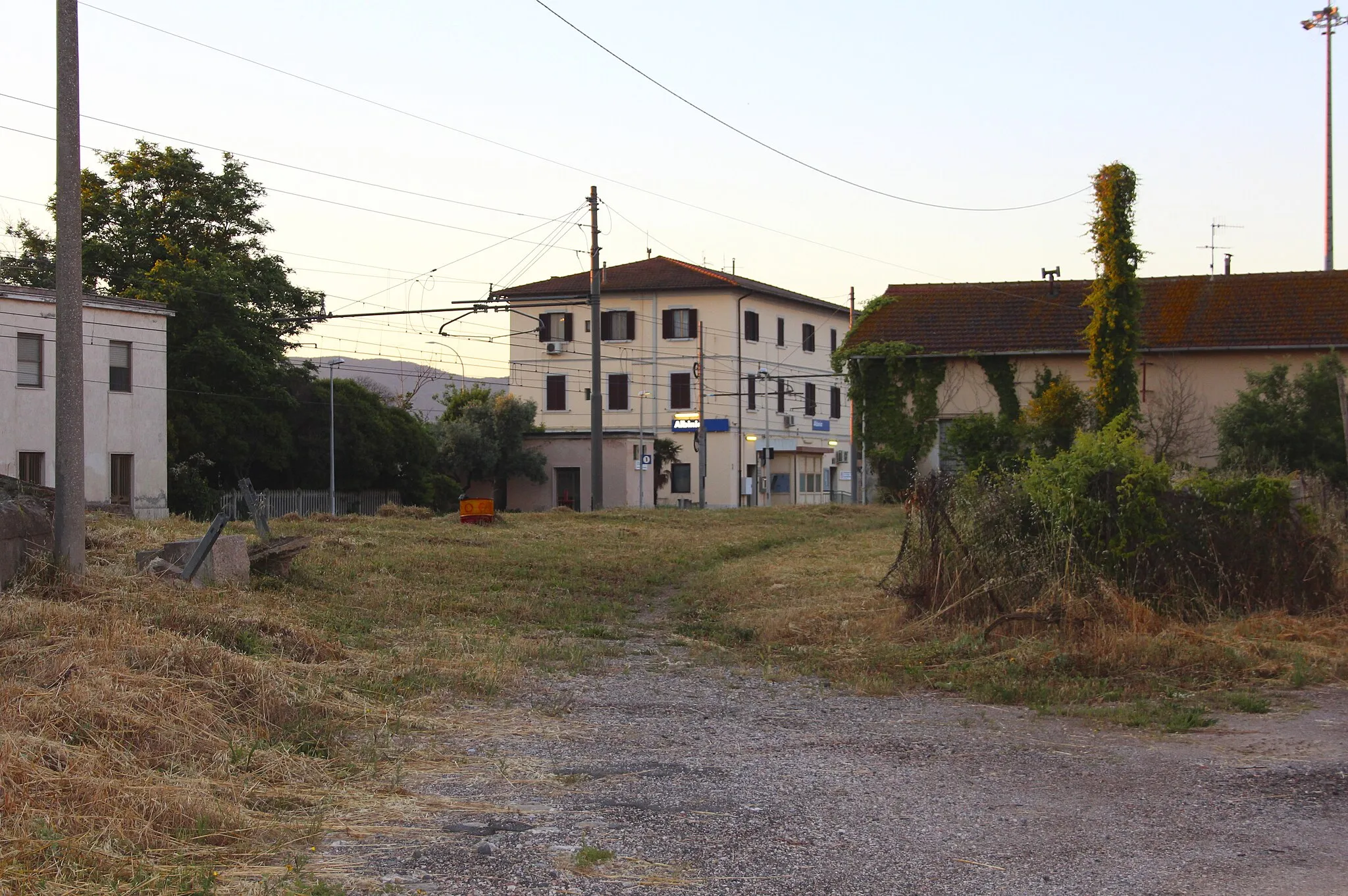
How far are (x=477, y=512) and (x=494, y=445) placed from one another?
26.7m

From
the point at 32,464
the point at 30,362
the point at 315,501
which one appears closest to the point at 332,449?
the point at 315,501

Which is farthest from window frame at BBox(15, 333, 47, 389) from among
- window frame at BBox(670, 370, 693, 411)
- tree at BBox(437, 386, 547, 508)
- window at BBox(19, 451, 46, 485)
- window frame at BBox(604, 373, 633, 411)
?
window frame at BBox(670, 370, 693, 411)

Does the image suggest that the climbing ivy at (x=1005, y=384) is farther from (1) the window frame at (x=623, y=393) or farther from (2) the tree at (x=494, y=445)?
(1) the window frame at (x=623, y=393)

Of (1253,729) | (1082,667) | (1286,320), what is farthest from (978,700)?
(1286,320)

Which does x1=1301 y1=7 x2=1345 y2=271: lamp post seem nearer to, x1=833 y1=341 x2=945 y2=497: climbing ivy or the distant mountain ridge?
x1=833 y1=341 x2=945 y2=497: climbing ivy

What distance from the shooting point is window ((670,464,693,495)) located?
59344 millimetres

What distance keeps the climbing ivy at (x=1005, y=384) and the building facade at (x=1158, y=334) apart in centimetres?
15

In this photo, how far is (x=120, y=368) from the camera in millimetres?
38625

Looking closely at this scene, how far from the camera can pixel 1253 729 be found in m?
8.23

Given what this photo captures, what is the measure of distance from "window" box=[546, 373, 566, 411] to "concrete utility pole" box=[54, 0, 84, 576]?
5048 centimetres

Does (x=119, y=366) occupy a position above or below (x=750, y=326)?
below

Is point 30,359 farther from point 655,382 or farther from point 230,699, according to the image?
point 230,699

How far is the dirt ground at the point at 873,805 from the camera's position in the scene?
5.14 metres

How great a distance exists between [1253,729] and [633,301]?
2104 inches
